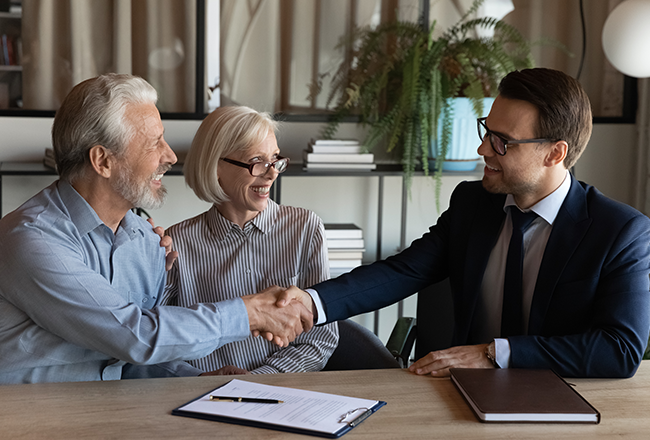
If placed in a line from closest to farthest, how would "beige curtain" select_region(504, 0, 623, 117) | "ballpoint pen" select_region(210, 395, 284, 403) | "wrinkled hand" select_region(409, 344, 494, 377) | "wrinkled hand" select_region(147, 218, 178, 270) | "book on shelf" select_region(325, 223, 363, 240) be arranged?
"ballpoint pen" select_region(210, 395, 284, 403)
"wrinkled hand" select_region(409, 344, 494, 377)
"wrinkled hand" select_region(147, 218, 178, 270)
"book on shelf" select_region(325, 223, 363, 240)
"beige curtain" select_region(504, 0, 623, 117)

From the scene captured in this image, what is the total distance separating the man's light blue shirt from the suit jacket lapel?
76 cm

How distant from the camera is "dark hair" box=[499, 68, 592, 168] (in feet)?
5.97

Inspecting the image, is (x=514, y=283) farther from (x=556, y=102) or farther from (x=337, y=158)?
(x=337, y=158)

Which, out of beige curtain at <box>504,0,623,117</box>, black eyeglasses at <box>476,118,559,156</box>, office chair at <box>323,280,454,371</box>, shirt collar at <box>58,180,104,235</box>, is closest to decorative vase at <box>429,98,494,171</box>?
beige curtain at <box>504,0,623,117</box>

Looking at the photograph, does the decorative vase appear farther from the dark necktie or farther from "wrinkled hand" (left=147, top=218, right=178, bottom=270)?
"wrinkled hand" (left=147, top=218, right=178, bottom=270)

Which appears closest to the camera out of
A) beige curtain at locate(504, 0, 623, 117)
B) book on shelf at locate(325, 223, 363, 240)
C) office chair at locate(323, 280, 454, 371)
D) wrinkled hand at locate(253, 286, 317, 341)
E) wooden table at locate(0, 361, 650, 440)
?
wooden table at locate(0, 361, 650, 440)

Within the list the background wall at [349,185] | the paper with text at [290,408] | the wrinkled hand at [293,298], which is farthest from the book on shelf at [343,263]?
the paper with text at [290,408]

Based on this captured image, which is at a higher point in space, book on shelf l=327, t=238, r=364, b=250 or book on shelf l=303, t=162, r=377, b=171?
book on shelf l=303, t=162, r=377, b=171

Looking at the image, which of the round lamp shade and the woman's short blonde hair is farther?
the round lamp shade

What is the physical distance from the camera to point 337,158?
10.3ft

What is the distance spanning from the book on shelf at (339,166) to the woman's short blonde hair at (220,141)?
94cm

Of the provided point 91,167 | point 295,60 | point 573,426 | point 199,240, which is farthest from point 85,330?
point 295,60

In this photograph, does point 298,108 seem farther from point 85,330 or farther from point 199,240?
point 85,330

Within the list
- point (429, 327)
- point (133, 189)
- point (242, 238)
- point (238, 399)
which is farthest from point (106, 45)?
point (238, 399)
